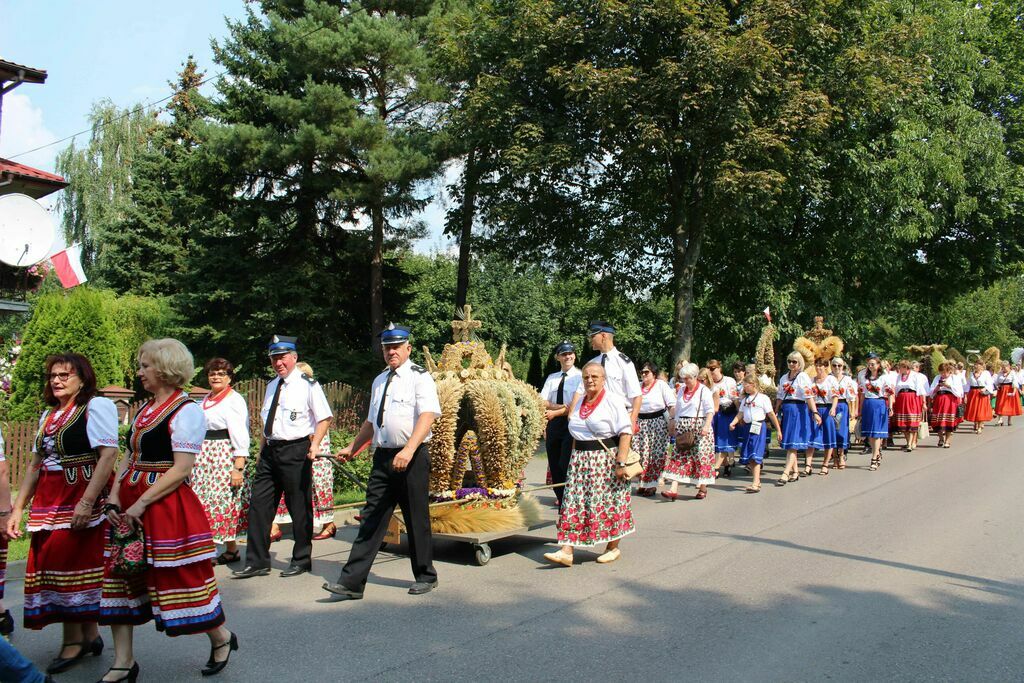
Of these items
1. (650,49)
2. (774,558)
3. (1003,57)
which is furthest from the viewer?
(1003,57)

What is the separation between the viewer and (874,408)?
651 inches

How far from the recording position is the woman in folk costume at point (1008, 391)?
24.5m

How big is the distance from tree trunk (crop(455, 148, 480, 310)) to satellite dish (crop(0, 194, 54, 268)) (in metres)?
9.18

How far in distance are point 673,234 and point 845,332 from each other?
5753mm

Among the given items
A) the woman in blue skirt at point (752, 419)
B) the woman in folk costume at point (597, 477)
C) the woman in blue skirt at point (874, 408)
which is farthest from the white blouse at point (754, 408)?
the woman in folk costume at point (597, 477)

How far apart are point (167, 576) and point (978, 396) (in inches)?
888

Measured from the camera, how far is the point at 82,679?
203 inches

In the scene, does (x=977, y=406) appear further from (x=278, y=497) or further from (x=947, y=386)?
(x=278, y=497)

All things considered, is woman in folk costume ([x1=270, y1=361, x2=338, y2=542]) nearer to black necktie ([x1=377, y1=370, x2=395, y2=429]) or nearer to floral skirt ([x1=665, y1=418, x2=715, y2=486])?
black necktie ([x1=377, y1=370, x2=395, y2=429])

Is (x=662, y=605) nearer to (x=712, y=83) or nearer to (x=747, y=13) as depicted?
(x=712, y=83)

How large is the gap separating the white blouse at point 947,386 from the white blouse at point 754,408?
8.60 metres

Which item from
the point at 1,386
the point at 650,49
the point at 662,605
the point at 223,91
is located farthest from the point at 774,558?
the point at 223,91

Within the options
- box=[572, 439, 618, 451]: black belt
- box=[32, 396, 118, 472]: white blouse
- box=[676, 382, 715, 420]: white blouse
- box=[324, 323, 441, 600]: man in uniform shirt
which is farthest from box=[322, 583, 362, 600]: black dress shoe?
box=[676, 382, 715, 420]: white blouse

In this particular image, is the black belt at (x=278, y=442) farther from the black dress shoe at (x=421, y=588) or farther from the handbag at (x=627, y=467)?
the handbag at (x=627, y=467)
